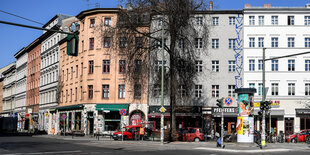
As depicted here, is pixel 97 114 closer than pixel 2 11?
No

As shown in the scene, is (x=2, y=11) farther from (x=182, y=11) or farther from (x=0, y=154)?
(x=182, y=11)

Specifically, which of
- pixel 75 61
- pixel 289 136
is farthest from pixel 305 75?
pixel 75 61

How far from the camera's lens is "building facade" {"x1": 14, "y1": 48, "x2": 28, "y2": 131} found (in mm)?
89250

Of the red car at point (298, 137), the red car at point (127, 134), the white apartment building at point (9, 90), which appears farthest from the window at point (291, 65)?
the white apartment building at point (9, 90)

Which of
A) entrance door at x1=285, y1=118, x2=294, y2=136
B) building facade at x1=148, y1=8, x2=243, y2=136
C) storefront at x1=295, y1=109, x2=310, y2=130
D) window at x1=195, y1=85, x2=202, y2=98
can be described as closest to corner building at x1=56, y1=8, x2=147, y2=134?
building facade at x1=148, y1=8, x2=243, y2=136

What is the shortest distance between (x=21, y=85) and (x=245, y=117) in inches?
2874

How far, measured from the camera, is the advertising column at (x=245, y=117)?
104 ft

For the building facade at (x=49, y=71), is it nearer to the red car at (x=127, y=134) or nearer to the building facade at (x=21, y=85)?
the building facade at (x=21, y=85)

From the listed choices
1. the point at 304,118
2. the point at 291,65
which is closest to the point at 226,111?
the point at 304,118

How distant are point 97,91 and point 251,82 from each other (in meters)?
19.4

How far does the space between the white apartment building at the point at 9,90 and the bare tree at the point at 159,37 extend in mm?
74677

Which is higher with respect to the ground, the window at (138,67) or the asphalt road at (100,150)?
the window at (138,67)

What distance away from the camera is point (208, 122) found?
50.9 meters

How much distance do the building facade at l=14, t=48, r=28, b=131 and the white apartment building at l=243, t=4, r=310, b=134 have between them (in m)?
54.9
